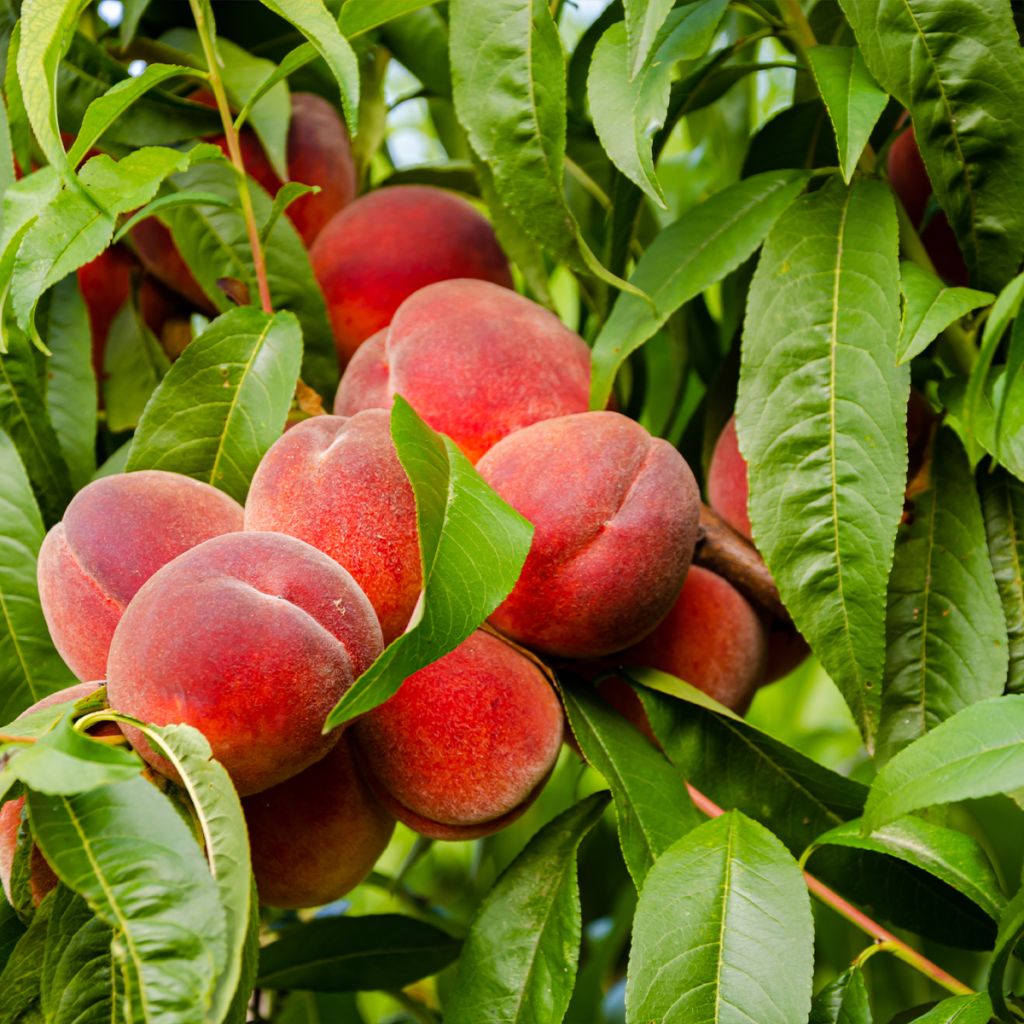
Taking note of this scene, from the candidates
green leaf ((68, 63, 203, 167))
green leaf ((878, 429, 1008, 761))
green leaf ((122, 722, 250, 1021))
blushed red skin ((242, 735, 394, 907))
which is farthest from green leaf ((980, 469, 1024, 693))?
green leaf ((68, 63, 203, 167))

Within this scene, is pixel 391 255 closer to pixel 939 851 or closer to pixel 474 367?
pixel 474 367

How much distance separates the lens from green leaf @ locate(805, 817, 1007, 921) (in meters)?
0.77

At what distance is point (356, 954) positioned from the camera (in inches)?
44.0

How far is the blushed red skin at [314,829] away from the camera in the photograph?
2.55 feet

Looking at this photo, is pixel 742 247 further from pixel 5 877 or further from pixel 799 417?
pixel 5 877

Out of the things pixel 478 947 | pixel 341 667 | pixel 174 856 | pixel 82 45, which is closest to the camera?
pixel 174 856

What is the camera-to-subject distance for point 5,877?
72 cm

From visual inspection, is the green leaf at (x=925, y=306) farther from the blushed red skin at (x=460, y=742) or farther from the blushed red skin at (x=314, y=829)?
the blushed red skin at (x=314, y=829)

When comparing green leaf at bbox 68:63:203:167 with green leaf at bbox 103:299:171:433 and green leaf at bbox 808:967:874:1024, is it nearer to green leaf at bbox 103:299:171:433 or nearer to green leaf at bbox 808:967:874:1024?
green leaf at bbox 103:299:171:433

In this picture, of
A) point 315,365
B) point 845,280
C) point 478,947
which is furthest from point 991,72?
point 478,947

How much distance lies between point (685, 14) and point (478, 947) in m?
0.67

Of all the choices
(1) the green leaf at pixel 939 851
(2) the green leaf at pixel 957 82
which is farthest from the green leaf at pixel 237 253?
(1) the green leaf at pixel 939 851

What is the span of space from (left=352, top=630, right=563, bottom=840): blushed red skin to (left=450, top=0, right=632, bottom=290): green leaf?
0.93ft

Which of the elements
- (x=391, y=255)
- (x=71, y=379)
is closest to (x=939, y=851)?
(x=391, y=255)
